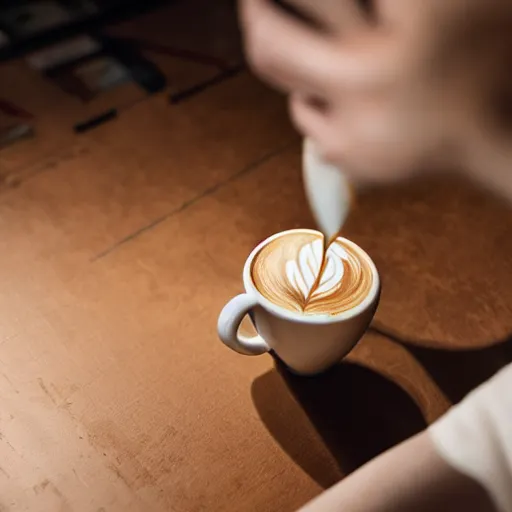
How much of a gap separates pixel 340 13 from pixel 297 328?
0.31m

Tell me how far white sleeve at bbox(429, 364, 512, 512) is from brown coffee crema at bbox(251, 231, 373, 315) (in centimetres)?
14

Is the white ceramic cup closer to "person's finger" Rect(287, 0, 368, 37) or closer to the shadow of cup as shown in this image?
the shadow of cup

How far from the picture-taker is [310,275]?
58 centimetres

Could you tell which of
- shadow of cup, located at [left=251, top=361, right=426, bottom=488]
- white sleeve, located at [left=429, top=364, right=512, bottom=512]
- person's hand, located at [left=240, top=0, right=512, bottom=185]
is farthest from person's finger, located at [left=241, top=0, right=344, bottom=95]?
shadow of cup, located at [left=251, top=361, right=426, bottom=488]

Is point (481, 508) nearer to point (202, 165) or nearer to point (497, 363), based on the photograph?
point (497, 363)

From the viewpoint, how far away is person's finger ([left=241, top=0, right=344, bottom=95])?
0.90 feet

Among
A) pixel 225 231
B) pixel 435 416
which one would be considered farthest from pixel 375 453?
pixel 225 231

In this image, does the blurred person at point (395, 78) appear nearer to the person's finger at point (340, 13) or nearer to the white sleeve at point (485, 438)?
the person's finger at point (340, 13)

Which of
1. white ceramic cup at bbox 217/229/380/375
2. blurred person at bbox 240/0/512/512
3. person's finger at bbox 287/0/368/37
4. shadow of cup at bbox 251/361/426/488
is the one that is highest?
person's finger at bbox 287/0/368/37

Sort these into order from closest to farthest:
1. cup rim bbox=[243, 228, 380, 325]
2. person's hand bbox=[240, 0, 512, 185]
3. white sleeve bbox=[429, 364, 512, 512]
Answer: person's hand bbox=[240, 0, 512, 185]
white sleeve bbox=[429, 364, 512, 512]
cup rim bbox=[243, 228, 380, 325]

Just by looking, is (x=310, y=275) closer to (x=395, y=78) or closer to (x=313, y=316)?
(x=313, y=316)

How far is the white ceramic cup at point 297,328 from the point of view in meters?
0.53

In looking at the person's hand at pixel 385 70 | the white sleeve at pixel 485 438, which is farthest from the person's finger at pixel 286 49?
the white sleeve at pixel 485 438

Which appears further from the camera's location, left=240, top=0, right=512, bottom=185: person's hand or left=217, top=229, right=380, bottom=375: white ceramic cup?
left=217, top=229, right=380, bottom=375: white ceramic cup
